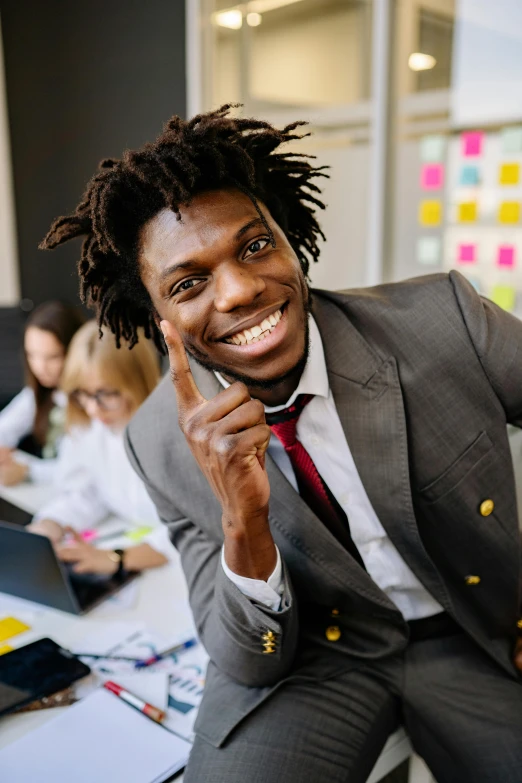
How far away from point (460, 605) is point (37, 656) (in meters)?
0.86

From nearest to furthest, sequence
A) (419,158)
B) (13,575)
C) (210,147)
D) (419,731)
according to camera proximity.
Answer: (210,147) < (419,731) < (13,575) < (419,158)

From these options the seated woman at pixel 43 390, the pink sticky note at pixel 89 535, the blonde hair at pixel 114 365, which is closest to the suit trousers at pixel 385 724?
the pink sticky note at pixel 89 535

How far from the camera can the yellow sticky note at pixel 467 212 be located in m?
2.91

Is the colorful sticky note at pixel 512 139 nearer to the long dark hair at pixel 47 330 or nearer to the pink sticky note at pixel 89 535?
the long dark hair at pixel 47 330

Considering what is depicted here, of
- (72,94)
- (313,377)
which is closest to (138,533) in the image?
(313,377)

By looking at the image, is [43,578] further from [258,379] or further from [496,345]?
[496,345]

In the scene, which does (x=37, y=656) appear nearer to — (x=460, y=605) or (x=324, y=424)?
(x=324, y=424)

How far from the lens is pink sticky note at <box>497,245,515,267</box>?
2.81 m

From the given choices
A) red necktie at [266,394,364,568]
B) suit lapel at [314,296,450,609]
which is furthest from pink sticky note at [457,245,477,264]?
red necktie at [266,394,364,568]

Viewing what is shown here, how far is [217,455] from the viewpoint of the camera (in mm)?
1099

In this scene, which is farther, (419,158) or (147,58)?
(147,58)

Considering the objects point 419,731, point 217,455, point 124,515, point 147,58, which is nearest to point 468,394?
point 217,455

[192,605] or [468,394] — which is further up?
[468,394]

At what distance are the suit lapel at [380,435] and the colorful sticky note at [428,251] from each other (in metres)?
1.82
